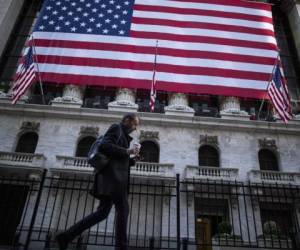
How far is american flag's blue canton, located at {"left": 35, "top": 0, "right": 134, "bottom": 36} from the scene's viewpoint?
60.9 ft

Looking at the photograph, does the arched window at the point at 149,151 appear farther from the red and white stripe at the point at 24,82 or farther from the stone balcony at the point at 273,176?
the red and white stripe at the point at 24,82

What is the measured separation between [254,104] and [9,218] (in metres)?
17.5

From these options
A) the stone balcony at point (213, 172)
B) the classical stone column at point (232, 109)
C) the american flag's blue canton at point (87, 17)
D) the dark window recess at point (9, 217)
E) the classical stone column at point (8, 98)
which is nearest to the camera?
the dark window recess at point (9, 217)

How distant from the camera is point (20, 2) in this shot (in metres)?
26.9

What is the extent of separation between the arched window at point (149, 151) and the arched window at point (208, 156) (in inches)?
111

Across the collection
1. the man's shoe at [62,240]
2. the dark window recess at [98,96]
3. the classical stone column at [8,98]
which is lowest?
the man's shoe at [62,240]

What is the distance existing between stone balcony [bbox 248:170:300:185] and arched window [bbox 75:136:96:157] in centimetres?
989

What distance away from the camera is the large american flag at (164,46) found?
16.9 m

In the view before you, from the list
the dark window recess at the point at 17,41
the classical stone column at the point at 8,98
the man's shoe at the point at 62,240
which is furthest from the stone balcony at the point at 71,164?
the man's shoe at the point at 62,240

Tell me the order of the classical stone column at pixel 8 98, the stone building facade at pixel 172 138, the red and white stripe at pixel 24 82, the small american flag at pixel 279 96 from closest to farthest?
the small american flag at pixel 279 96, the red and white stripe at pixel 24 82, the stone building facade at pixel 172 138, the classical stone column at pixel 8 98

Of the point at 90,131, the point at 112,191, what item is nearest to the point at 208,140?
the point at 90,131

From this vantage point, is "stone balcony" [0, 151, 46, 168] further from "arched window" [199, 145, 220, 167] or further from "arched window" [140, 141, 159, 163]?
"arched window" [199, 145, 220, 167]

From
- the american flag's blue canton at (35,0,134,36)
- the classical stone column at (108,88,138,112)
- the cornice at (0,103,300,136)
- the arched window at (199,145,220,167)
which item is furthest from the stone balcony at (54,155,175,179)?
the american flag's blue canton at (35,0,134,36)

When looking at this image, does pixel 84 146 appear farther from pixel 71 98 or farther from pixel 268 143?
pixel 268 143
